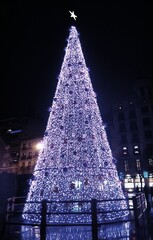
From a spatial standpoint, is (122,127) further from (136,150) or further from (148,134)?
(136,150)

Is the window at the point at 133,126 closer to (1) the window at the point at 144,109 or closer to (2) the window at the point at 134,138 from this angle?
(2) the window at the point at 134,138

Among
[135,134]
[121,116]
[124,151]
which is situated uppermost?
[121,116]

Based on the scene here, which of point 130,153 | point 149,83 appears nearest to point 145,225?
point 130,153

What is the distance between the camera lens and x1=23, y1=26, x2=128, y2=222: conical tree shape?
9.69 meters

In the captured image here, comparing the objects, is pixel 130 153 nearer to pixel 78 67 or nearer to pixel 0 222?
pixel 78 67

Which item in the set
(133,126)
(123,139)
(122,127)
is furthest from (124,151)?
(133,126)

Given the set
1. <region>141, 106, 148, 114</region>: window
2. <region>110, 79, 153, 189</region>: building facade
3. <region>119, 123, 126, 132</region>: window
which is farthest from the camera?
<region>119, 123, 126, 132</region>: window

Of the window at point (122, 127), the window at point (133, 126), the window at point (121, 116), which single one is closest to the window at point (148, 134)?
the window at point (133, 126)

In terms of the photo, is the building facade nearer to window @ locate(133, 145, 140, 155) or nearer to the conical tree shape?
window @ locate(133, 145, 140, 155)

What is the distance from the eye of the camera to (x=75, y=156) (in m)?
10.4

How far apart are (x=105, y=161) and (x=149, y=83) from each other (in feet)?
136

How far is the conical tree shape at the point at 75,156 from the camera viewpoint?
9688 mm

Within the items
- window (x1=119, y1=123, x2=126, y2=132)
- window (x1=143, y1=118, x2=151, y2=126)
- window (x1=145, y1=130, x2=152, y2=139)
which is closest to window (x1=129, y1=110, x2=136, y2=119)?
window (x1=119, y1=123, x2=126, y2=132)

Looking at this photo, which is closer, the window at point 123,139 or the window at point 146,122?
the window at point 146,122
